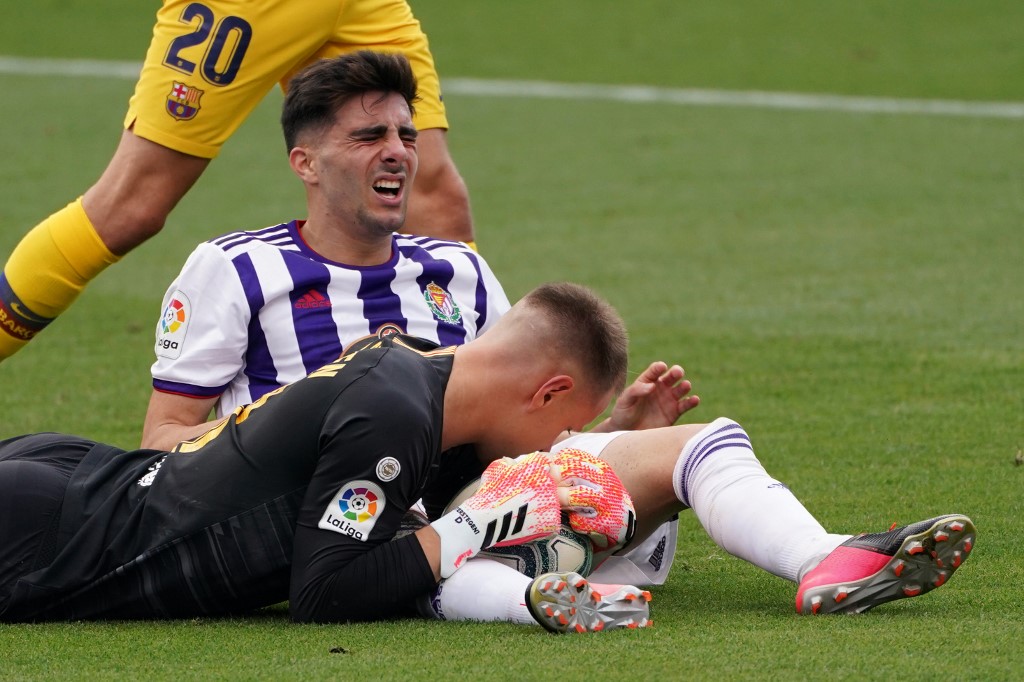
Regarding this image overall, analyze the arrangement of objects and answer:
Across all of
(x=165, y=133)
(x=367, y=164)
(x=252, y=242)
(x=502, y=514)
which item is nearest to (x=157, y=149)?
(x=165, y=133)

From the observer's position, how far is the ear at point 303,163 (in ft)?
14.0

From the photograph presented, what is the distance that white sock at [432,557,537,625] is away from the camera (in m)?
3.29

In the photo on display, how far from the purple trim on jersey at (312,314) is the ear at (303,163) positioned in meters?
0.25

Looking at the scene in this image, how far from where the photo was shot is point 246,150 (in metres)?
12.2

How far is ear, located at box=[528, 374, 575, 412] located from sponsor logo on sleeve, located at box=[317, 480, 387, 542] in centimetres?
42

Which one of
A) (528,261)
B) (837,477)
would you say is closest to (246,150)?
(528,261)

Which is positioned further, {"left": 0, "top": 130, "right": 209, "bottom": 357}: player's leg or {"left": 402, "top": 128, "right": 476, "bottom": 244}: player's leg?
{"left": 402, "top": 128, "right": 476, "bottom": 244}: player's leg

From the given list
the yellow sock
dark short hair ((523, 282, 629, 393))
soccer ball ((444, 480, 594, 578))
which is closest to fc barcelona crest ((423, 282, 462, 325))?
dark short hair ((523, 282, 629, 393))

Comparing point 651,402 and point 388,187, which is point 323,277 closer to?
point 388,187

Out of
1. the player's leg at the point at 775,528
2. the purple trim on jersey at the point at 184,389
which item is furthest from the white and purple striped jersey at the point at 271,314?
the player's leg at the point at 775,528

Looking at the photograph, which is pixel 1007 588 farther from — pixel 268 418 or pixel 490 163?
pixel 490 163

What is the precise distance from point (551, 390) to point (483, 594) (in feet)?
1.51

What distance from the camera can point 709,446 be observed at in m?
3.55

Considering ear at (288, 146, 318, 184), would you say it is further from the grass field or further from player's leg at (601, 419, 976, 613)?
the grass field
